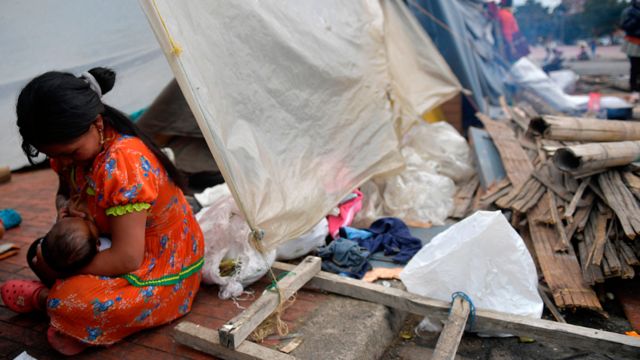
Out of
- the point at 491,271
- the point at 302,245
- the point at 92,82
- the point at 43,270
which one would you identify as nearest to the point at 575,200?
the point at 491,271

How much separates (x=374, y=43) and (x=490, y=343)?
7.54 feet

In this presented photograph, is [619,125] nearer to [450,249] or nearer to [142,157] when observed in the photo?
[450,249]

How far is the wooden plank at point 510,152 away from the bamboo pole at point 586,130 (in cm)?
38

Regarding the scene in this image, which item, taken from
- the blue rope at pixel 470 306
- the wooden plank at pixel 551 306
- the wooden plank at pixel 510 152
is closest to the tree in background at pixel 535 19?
the wooden plank at pixel 510 152

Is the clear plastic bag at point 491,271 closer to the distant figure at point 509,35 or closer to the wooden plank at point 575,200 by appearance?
the wooden plank at point 575,200

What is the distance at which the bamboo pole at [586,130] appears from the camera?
3.48 meters

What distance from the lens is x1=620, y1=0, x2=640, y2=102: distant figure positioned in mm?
6844

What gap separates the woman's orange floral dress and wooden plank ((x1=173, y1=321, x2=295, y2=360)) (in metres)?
0.19

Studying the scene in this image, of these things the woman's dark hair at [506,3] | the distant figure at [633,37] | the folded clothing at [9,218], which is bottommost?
the distant figure at [633,37]

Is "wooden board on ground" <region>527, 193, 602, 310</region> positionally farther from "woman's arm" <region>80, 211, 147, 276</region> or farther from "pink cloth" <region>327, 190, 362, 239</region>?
"woman's arm" <region>80, 211, 147, 276</region>

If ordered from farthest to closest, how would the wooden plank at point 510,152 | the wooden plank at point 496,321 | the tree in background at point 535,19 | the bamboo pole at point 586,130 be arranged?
the tree in background at point 535,19 < the wooden plank at point 510,152 < the bamboo pole at point 586,130 < the wooden plank at point 496,321

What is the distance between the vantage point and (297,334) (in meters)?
2.25

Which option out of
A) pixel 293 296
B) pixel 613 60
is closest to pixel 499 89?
pixel 293 296

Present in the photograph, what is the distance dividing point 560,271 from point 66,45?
323 centimetres
